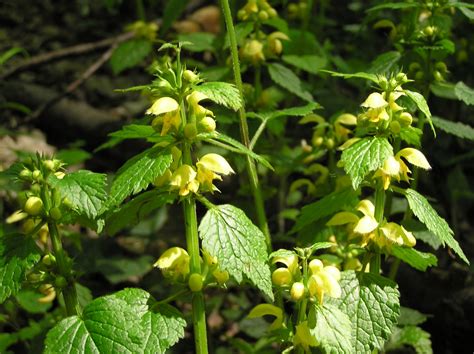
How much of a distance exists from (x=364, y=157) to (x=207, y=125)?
14.6 inches

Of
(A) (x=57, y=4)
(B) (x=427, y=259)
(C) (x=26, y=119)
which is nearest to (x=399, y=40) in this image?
(B) (x=427, y=259)

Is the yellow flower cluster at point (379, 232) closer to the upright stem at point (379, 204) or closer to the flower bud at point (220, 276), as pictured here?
the upright stem at point (379, 204)

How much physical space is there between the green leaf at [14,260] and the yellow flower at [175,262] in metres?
0.31

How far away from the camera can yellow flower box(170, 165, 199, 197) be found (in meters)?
1.40

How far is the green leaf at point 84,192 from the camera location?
1.46 metres

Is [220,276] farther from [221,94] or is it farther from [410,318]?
[410,318]

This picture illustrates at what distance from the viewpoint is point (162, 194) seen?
153 centimetres

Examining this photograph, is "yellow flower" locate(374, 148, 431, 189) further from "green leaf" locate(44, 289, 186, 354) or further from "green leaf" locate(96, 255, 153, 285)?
"green leaf" locate(96, 255, 153, 285)

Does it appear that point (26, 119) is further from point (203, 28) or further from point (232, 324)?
point (232, 324)

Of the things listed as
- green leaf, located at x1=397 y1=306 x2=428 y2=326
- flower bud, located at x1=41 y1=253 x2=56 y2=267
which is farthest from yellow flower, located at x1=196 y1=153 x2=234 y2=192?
green leaf, located at x1=397 y1=306 x2=428 y2=326

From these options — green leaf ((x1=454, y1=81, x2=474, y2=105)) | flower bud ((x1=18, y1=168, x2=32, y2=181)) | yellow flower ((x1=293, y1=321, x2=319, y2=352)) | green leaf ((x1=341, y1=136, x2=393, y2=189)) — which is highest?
flower bud ((x1=18, y1=168, x2=32, y2=181))

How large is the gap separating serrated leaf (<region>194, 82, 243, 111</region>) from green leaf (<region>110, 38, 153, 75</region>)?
1.57m

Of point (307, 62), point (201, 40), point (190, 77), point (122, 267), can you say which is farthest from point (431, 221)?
point (122, 267)

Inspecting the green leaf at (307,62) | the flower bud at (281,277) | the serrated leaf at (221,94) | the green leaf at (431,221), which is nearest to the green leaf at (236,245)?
the flower bud at (281,277)
